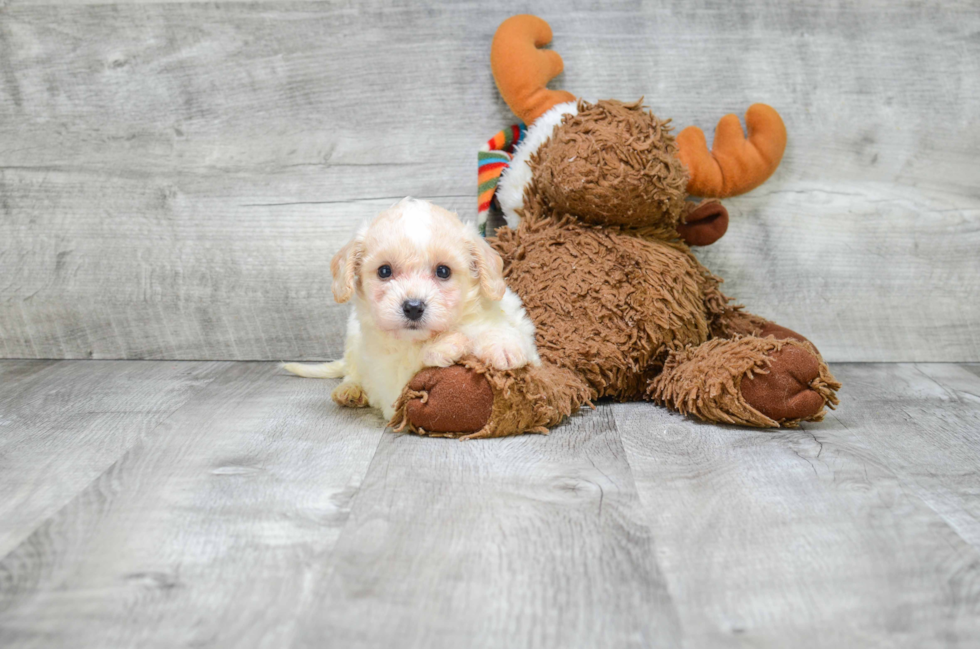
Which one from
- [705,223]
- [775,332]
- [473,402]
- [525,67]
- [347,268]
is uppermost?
[525,67]

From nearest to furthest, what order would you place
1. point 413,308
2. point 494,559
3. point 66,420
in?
point 494,559
point 413,308
point 66,420

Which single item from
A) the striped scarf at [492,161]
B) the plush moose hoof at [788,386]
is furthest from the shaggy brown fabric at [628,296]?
the striped scarf at [492,161]

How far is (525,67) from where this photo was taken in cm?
173

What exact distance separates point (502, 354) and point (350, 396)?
40 cm

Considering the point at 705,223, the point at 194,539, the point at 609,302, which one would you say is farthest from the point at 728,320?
the point at 194,539

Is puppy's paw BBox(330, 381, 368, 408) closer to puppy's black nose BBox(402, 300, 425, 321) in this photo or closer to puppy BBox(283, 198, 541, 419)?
puppy BBox(283, 198, 541, 419)

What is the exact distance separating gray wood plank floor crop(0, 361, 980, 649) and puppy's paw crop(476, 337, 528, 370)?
0.14 m

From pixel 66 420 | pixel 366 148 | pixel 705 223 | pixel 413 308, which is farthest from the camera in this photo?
pixel 366 148

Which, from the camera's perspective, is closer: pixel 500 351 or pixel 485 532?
pixel 485 532

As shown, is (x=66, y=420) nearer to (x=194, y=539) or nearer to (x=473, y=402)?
(x=194, y=539)

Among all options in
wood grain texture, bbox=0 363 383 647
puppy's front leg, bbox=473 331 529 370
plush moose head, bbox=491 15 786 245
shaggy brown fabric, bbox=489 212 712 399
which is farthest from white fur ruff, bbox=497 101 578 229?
wood grain texture, bbox=0 363 383 647

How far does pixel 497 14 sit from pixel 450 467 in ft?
3.71

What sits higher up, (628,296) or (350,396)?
(628,296)

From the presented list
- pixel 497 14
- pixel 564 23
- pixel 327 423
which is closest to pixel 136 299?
pixel 327 423
